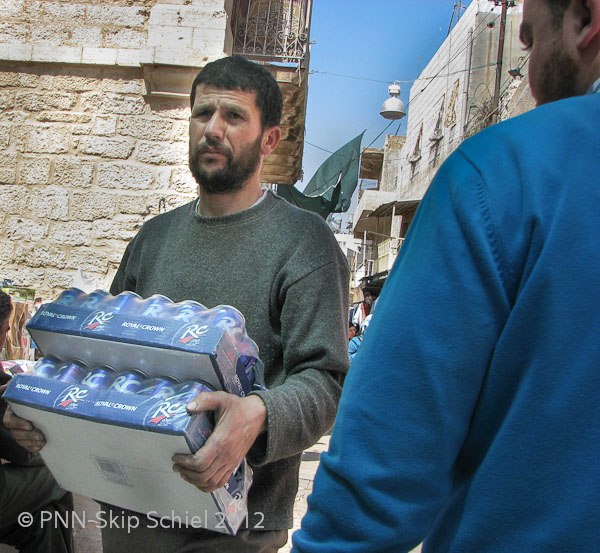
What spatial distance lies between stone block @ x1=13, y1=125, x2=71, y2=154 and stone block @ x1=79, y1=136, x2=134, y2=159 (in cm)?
16

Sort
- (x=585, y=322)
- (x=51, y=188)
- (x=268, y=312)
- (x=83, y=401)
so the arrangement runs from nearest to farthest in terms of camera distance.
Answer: (x=585, y=322), (x=83, y=401), (x=268, y=312), (x=51, y=188)

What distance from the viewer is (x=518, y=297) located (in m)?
0.65

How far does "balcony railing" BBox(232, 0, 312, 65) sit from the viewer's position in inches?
267

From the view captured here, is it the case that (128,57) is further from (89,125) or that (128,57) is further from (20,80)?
(20,80)

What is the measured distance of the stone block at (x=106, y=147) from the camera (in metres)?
4.63

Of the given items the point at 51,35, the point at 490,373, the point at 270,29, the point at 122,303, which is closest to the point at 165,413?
the point at 122,303

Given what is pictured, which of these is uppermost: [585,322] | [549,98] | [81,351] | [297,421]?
[549,98]

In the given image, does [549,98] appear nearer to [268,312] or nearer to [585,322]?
[585,322]

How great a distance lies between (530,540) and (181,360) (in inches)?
27.0

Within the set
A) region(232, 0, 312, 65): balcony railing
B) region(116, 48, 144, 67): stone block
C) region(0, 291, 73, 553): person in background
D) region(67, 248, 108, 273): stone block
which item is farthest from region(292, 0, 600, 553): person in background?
region(232, 0, 312, 65): balcony railing

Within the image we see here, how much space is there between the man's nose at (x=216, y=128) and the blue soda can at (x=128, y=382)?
2.37 feet

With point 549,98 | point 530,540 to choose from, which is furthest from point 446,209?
point 530,540

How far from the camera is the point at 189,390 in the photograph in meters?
1.07

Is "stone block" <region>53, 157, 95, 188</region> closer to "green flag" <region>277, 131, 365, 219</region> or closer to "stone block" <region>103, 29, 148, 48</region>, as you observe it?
"stone block" <region>103, 29, 148, 48</region>
